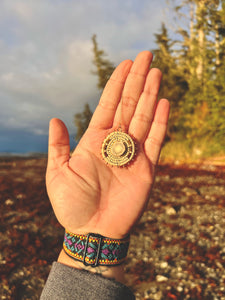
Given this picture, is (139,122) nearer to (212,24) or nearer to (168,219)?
(168,219)

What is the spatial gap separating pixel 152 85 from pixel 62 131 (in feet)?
5.14

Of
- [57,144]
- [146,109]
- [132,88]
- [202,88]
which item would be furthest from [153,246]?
[202,88]

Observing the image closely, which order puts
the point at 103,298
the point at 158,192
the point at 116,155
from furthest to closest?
1. the point at 158,192
2. the point at 116,155
3. the point at 103,298

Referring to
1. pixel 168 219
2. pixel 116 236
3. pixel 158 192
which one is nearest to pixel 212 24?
pixel 158 192

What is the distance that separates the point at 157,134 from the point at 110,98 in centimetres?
92

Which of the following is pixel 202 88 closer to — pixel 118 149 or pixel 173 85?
pixel 173 85

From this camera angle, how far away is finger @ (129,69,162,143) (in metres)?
3.34

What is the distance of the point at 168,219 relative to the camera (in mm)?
7973

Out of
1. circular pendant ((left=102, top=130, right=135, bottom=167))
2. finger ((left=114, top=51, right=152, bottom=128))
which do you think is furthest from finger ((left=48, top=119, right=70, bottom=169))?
finger ((left=114, top=51, right=152, bottom=128))

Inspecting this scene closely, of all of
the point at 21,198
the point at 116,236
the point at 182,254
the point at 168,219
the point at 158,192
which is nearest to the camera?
the point at 116,236

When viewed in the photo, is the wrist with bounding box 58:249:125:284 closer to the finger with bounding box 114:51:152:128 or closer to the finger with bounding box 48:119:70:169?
the finger with bounding box 48:119:70:169

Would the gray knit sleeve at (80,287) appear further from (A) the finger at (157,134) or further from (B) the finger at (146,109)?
(B) the finger at (146,109)

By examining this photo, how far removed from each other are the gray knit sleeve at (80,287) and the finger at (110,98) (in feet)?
6.54

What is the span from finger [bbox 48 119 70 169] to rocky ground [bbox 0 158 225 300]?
321cm
